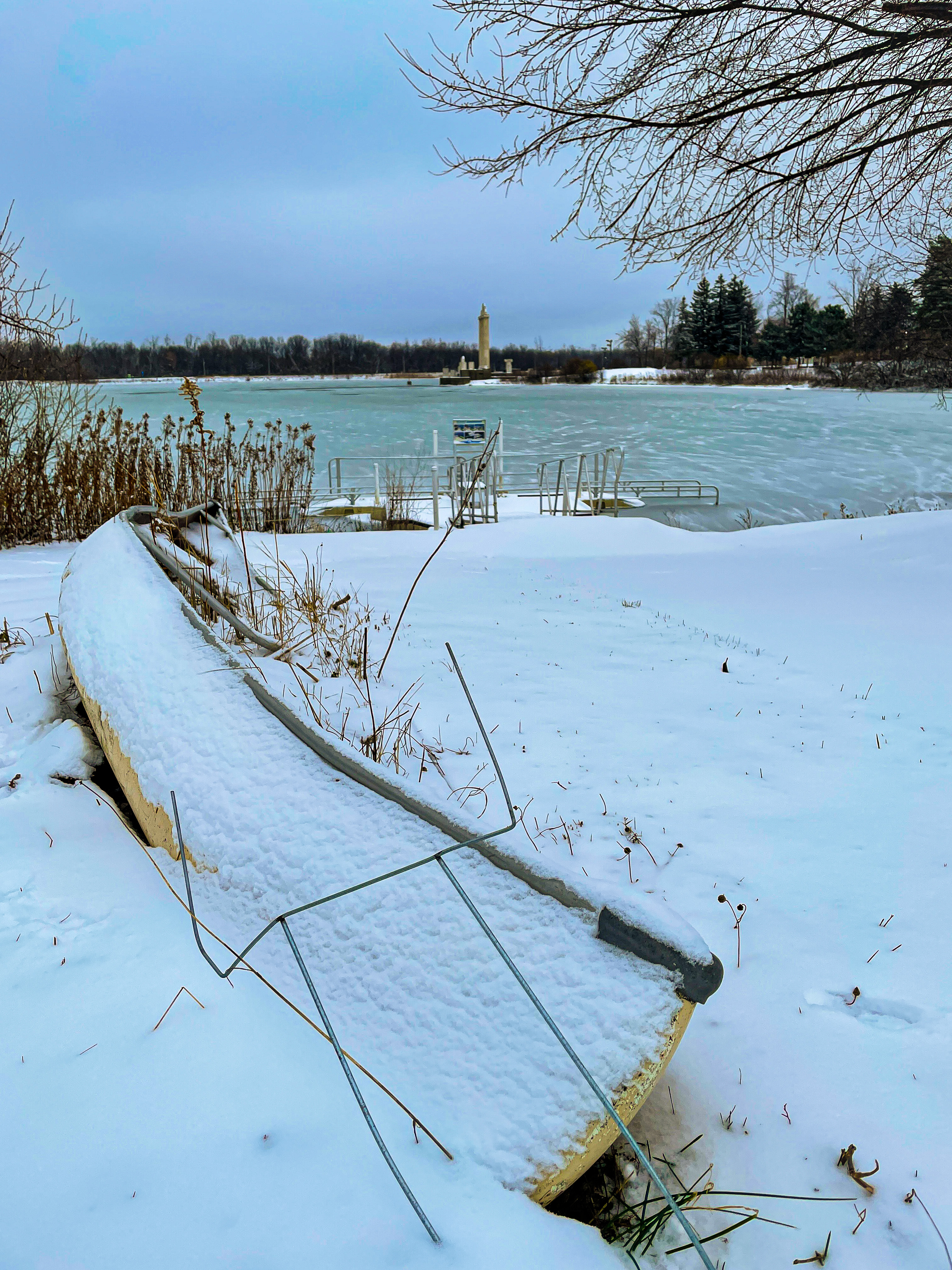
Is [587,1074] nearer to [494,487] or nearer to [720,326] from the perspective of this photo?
[494,487]

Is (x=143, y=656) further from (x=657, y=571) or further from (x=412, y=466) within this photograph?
(x=412, y=466)

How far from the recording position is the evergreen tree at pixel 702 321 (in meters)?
65.4

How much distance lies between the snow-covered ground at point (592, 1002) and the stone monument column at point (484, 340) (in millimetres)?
79344

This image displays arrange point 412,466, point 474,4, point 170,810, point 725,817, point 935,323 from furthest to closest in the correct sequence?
point 412,466, point 935,323, point 474,4, point 725,817, point 170,810

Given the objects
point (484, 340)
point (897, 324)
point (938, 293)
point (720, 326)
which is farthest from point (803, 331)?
point (938, 293)

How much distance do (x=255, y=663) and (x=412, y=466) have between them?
20.1 meters

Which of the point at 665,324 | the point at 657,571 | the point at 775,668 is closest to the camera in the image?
the point at 775,668

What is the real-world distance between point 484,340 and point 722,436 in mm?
54692

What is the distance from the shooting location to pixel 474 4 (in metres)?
4.76

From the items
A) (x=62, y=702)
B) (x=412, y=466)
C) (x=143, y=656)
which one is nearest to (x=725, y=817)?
(x=143, y=656)

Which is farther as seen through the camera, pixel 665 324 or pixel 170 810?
pixel 665 324

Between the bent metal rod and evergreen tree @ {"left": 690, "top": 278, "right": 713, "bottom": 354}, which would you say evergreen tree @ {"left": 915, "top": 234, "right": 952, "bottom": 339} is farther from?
evergreen tree @ {"left": 690, "top": 278, "right": 713, "bottom": 354}

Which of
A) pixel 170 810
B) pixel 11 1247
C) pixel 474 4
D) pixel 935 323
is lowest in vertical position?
pixel 11 1247

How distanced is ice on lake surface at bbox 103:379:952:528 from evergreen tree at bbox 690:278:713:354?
7.64 meters
